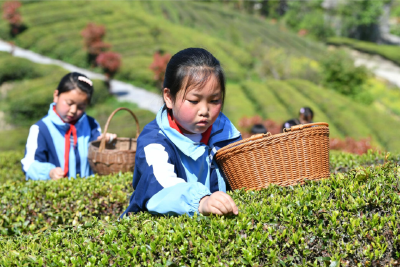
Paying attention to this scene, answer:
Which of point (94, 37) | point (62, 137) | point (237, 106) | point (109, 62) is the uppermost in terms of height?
point (62, 137)

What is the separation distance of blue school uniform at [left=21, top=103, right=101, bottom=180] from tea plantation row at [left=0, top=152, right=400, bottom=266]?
61.4 inches

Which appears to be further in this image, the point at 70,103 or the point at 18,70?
the point at 18,70

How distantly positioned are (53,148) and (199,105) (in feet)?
7.40

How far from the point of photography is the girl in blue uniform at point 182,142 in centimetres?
172

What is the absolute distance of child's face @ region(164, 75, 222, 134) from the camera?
1869mm

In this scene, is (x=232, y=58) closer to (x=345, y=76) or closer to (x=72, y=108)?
(x=345, y=76)

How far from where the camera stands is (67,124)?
3.64 m

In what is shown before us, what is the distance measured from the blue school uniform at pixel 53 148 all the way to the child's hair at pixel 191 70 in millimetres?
2006

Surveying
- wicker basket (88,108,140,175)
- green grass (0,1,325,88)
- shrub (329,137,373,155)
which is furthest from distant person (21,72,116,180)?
green grass (0,1,325,88)

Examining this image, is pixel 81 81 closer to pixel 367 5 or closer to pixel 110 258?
pixel 110 258

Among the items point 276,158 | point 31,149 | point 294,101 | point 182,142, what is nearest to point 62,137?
point 31,149

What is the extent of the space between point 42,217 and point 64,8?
29.6 m

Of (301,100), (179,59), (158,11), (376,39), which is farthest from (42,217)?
(376,39)

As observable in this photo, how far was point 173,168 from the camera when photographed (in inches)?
71.9
